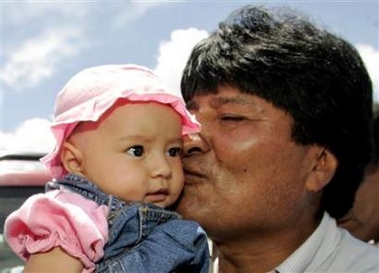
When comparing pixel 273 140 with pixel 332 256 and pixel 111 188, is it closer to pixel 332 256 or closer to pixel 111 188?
pixel 332 256

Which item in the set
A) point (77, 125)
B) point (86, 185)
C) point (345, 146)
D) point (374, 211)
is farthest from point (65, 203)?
point (374, 211)

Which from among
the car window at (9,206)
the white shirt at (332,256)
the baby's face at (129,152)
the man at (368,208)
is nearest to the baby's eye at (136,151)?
the baby's face at (129,152)

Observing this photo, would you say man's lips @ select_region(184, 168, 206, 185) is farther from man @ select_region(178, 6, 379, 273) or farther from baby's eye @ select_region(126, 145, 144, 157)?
baby's eye @ select_region(126, 145, 144, 157)

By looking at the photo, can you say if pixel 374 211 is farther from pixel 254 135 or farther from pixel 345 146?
pixel 254 135

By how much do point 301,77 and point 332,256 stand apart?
72 cm

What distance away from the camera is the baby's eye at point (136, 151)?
232 cm

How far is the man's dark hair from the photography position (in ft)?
9.51

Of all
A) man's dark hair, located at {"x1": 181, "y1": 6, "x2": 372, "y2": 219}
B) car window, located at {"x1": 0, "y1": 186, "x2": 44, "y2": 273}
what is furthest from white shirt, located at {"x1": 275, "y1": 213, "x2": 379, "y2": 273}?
car window, located at {"x1": 0, "y1": 186, "x2": 44, "y2": 273}

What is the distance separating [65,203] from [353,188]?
152 cm

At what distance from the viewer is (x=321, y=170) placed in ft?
9.98

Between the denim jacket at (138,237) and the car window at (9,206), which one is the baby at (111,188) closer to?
the denim jacket at (138,237)

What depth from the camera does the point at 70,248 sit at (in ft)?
7.04

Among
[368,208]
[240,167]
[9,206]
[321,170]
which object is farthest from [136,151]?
[368,208]

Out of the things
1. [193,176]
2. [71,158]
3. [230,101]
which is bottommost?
[193,176]
